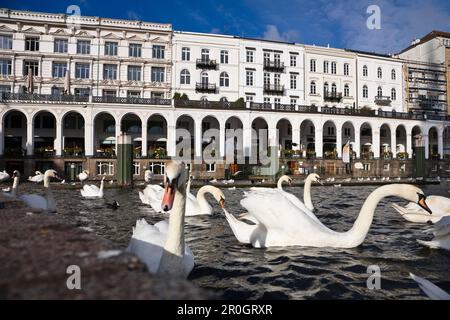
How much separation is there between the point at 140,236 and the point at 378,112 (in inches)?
2037

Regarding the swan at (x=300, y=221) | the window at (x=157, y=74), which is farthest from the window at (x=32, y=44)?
the swan at (x=300, y=221)

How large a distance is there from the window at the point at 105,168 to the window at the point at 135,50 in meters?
16.3

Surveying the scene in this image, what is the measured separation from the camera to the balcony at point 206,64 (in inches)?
1851

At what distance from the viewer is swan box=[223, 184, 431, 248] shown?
6270mm

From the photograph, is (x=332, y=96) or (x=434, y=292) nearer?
(x=434, y=292)

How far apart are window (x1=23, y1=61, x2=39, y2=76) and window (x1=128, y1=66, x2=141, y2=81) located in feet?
36.2

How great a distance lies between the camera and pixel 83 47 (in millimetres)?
43406

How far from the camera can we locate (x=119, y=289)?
1696 mm

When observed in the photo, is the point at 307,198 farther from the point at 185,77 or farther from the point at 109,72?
the point at 109,72

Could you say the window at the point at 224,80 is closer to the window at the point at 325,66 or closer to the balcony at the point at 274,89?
the balcony at the point at 274,89

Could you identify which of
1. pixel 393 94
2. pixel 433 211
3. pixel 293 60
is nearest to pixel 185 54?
pixel 293 60

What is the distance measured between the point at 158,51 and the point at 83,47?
9.33 metres

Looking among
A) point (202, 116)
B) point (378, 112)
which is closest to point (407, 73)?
point (378, 112)
